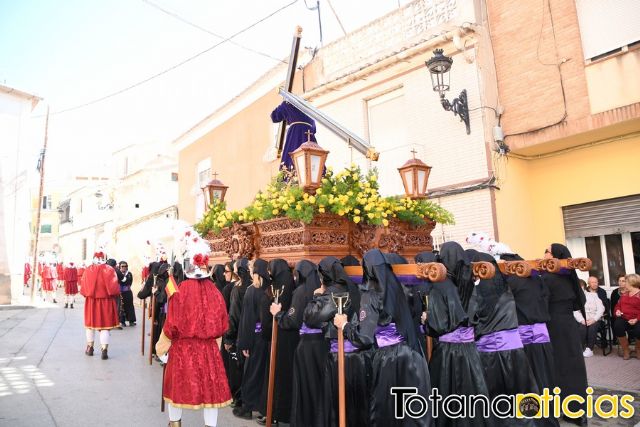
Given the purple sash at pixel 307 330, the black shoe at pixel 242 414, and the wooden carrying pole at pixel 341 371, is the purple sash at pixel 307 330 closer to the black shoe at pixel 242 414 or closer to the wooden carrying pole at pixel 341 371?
the wooden carrying pole at pixel 341 371

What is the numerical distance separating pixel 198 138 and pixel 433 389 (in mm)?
17726

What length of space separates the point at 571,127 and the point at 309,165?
654 cm

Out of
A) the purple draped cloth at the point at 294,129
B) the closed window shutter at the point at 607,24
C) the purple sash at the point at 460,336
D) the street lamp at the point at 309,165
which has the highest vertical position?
the closed window shutter at the point at 607,24

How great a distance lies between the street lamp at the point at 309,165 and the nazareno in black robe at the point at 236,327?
1.42m

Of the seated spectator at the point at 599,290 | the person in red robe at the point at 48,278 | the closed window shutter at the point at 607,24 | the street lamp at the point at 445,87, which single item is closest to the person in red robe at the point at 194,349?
the street lamp at the point at 445,87

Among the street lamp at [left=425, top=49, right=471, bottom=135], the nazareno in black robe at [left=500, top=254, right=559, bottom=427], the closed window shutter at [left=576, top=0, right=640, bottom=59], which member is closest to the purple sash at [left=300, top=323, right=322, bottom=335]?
the nazareno in black robe at [left=500, top=254, right=559, bottom=427]

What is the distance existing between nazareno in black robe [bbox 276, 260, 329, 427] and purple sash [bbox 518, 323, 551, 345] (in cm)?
226

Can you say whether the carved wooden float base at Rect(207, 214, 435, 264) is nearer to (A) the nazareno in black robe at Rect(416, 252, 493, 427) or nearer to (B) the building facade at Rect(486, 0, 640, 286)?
(A) the nazareno in black robe at Rect(416, 252, 493, 427)

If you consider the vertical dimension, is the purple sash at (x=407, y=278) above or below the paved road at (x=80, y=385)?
above

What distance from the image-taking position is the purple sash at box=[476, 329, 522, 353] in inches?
173

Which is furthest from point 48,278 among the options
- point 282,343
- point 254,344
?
point 282,343

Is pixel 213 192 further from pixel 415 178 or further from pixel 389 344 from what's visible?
pixel 389 344

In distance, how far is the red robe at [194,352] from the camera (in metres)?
4.36

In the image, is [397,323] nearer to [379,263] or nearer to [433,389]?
[379,263]
